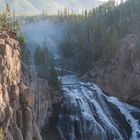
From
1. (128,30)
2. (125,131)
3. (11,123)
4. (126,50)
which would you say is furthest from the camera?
(128,30)

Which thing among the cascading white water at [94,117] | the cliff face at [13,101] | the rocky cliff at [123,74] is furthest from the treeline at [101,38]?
the cliff face at [13,101]

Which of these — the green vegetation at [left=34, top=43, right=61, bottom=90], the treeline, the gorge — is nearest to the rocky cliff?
the gorge

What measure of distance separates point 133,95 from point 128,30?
3839 cm

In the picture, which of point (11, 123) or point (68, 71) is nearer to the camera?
point (11, 123)

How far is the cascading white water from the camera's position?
91125mm

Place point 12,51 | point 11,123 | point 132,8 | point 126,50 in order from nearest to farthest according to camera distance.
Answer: point 11,123 → point 12,51 → point 126,50 → point 132,8

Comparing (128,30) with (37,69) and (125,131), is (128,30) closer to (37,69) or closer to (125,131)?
(37,69)

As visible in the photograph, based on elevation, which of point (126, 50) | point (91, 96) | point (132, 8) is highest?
point (132, 8)

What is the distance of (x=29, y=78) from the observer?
303 ft

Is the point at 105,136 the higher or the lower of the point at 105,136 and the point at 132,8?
the lower

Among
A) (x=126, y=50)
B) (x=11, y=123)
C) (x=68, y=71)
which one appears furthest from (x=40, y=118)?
(x=68, y=71)

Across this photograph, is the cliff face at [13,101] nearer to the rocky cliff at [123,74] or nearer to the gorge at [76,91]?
the gorge at [76,91]

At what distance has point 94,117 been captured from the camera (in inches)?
3799

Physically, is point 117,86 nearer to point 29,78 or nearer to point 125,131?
point 125,131
